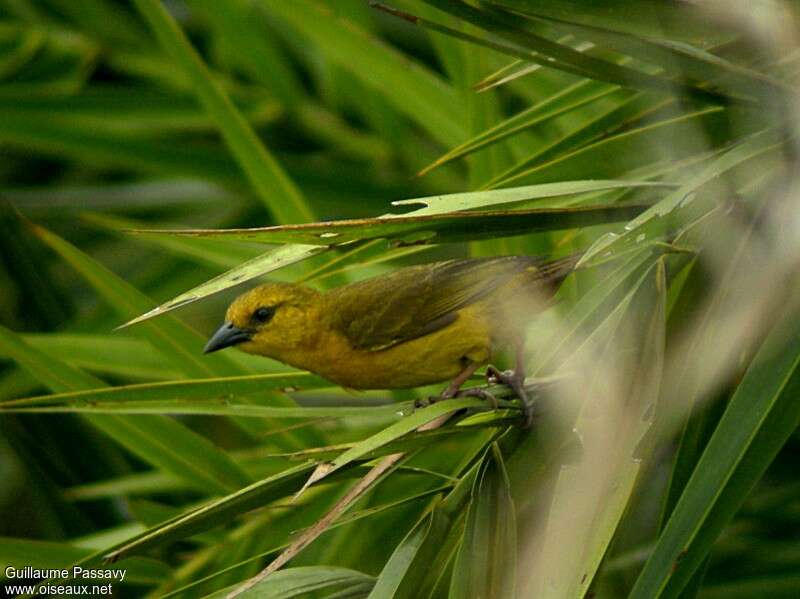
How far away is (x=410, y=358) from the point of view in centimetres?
272

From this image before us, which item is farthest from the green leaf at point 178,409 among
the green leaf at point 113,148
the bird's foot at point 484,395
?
the green leaf at point 113,148

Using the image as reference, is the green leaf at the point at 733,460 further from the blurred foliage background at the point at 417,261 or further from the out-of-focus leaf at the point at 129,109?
the out-of-focus leaf at the point at 129,109

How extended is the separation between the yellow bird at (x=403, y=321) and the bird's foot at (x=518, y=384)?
0.06m

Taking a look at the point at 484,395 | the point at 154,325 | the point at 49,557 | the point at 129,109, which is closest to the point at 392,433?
the point at 484,395

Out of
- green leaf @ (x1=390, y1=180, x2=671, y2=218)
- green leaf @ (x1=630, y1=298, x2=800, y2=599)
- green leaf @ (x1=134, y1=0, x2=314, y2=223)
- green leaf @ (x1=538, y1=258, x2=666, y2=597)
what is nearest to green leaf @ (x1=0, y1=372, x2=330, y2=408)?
green leaf @ (x1=134, y1=0, x2=314, y2=223)

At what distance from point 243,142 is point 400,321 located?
0.61 m

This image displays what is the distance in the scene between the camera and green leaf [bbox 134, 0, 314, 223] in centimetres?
299

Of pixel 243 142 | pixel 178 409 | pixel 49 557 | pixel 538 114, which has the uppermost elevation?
pixel 243 142

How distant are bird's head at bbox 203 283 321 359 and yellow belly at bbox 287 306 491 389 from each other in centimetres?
6

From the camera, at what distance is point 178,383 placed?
2.24 metres

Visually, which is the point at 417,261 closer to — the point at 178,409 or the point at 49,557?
the point at 49,557

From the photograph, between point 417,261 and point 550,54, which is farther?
point 417,261

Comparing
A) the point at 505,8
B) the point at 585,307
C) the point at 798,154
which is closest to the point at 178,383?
the point at 585,307

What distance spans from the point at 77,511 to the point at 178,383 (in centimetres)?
115
